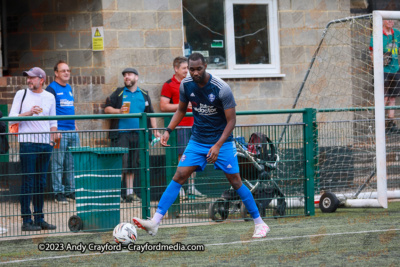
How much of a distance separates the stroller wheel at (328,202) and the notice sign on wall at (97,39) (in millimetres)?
4803

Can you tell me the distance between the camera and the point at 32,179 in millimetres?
9023

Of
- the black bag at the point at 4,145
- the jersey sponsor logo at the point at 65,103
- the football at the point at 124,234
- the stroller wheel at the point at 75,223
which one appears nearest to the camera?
the football at the point at 124,234

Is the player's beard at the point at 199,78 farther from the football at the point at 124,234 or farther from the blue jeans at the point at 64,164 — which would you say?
the blue jeans at the point at 64,164

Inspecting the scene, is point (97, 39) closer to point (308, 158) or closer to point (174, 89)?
point (174, 89)

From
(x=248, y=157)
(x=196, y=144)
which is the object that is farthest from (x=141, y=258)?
(x=248, y=157)

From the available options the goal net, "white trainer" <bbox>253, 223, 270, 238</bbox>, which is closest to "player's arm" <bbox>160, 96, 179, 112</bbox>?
the goal net

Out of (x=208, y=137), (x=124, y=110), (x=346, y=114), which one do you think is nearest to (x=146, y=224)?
(x=208, y=137)

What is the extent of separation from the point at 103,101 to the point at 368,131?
4.54 m

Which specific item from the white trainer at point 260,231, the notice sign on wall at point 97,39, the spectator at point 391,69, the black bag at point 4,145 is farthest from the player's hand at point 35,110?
the spectator at point 391,69

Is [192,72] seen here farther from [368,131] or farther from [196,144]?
[368,131]

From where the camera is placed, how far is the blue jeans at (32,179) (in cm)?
898

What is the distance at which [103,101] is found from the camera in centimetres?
1270

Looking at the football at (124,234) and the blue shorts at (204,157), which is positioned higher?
the blue shorts at (204,157)

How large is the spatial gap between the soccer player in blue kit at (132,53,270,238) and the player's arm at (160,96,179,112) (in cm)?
435
